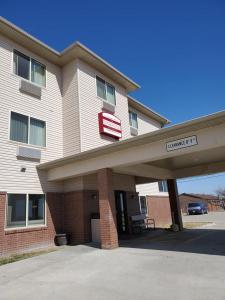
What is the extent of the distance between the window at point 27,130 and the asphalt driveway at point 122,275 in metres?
5.72

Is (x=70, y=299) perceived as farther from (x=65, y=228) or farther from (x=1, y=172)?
(x=65, y=228)

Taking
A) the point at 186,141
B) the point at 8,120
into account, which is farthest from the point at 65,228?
the point at 186,141

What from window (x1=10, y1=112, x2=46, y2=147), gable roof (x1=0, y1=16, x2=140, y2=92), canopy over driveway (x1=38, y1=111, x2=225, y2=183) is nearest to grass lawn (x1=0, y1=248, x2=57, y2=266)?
canopy over driveway (x1=38, y1=111, x2=225, y2=183)

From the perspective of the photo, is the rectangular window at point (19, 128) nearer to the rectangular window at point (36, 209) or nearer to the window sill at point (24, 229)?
the rectangular window at point (36, 209)

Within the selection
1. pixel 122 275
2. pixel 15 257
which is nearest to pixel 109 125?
pixel 15 257

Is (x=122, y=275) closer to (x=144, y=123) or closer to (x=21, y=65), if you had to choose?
(x=21, y=65)

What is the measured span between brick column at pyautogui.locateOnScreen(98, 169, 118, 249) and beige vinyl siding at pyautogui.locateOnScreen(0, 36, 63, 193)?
147 inches

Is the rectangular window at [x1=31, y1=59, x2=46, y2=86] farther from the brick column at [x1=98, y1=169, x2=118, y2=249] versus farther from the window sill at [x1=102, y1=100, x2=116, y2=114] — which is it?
the brick column at [x1=98, y1=169, x2=118, y2=249]

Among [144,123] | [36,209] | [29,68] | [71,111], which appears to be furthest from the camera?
[144,123]

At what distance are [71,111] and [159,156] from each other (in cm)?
731

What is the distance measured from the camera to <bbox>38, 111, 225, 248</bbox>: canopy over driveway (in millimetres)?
8977

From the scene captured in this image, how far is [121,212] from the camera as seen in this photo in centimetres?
1697

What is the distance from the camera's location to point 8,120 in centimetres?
1287

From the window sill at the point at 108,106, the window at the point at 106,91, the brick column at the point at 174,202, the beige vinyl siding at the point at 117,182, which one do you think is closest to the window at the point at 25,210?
the beige vinyl siding at the point at 117,182
